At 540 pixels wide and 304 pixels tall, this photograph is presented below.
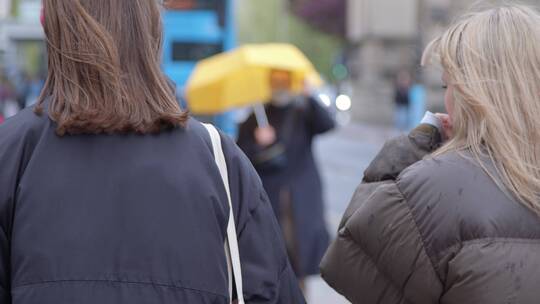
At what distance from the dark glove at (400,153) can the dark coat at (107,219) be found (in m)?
0.52

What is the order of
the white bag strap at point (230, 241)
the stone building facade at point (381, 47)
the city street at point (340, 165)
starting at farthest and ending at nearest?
the stone building facade at point (381, 47) < the city street at point (340, 165) < the white bag strap at point (230, 241)

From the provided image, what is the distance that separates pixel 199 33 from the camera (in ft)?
47.6

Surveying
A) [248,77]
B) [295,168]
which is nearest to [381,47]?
[248,77]


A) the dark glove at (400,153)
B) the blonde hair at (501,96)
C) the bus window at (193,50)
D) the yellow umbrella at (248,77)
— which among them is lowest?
the bus window at (193,50)

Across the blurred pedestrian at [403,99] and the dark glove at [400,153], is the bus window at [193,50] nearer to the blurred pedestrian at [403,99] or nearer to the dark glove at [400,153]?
the dark glove at [400,153]

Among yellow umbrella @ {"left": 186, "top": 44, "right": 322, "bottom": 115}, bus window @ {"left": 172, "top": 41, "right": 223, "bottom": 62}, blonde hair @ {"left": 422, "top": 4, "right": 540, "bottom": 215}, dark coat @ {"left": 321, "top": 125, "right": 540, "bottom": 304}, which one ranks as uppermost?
blonde hair @ {"left": 422, "top": 4, "right": 540, "bottom": 215}

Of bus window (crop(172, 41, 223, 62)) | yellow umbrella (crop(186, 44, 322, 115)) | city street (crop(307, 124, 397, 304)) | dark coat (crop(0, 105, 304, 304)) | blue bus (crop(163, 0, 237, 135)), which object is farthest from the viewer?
bus window (crop(172, 41, 223, 62))

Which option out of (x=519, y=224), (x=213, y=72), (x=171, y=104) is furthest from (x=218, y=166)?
(x=213, y=72)

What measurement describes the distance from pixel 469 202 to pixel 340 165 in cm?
2018

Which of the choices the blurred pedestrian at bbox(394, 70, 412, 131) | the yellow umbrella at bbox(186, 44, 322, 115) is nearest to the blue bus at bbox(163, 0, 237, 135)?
the yellow umbrella at bbox(186, 44, 322, 115)

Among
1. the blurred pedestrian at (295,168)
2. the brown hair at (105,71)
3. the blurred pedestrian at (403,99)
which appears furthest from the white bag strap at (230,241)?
the blurred pedestrian at (403,99)

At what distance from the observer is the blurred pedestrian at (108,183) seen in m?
2.05

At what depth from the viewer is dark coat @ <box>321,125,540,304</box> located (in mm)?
2131

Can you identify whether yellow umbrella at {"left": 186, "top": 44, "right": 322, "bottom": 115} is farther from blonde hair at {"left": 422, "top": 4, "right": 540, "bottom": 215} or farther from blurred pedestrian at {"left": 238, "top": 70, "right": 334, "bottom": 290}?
blonde hair at {"left": 422, "top": 4, "right": 540, "bottom": 215}
